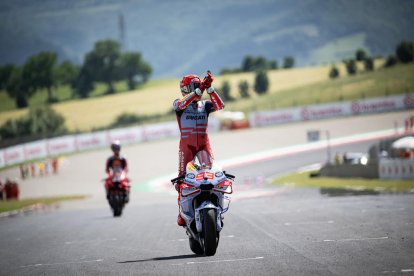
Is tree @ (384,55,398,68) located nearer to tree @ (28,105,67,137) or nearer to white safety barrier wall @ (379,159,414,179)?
tree @ (28,105,67,137)

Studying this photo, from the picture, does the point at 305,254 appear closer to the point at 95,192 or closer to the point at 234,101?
the point at 95,192

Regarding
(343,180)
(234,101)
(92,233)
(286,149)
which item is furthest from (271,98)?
(92,233)

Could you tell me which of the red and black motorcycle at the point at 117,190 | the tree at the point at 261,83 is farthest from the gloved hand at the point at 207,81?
the tree at the point at 261,83

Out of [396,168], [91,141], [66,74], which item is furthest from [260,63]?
[396,168]

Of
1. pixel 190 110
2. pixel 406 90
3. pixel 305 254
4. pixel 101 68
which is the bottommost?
pixel 305 254

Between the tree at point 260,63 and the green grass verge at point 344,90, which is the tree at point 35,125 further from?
the tree at point 260,63

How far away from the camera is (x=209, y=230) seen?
10.8m

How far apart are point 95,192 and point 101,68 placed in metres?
110

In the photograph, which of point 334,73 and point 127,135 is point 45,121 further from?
point 334,73

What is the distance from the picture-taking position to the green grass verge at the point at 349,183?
92.0ft

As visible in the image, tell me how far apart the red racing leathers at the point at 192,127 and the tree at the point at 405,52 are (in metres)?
102

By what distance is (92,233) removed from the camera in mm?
16438

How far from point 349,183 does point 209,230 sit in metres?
22.6

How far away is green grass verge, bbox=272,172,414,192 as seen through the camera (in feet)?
92.0
